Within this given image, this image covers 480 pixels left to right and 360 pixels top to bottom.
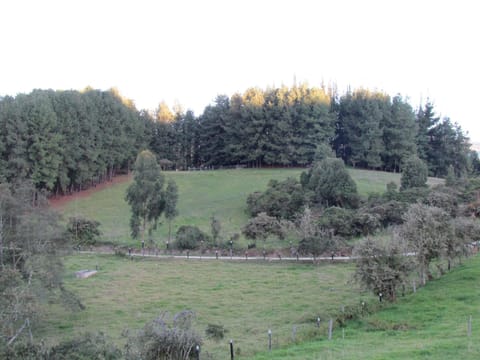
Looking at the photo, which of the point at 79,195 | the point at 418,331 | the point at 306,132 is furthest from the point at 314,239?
the point at 306,132

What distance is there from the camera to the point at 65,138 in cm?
6888

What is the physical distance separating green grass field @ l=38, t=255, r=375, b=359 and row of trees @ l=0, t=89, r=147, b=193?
24.4m

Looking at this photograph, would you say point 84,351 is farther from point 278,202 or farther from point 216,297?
point 278,202

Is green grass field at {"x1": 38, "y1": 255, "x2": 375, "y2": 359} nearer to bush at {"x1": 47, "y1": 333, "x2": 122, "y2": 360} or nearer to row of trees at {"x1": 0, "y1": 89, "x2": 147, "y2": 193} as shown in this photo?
bush at {"x1": 47, "y1": 333, "x2": 122, "y2": 360}

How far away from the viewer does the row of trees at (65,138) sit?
63.8 metres

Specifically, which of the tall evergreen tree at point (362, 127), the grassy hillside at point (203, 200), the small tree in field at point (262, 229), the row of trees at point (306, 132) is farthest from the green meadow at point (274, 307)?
the tall evergreen tree at point (362, 127)

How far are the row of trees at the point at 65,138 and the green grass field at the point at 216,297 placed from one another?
80.1 feet

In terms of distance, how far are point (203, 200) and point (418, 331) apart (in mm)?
49321

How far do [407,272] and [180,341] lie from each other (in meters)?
15.4

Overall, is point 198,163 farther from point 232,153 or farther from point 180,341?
point 180,341

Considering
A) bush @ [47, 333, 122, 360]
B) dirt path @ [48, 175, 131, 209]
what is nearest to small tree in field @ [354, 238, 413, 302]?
bush @ [47, 333, 122, 360]

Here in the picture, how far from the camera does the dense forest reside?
69.7m

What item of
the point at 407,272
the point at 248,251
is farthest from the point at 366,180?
the point at 407,272

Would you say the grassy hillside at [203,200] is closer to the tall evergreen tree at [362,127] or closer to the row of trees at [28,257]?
the tall evergreen tree at [362,127]
